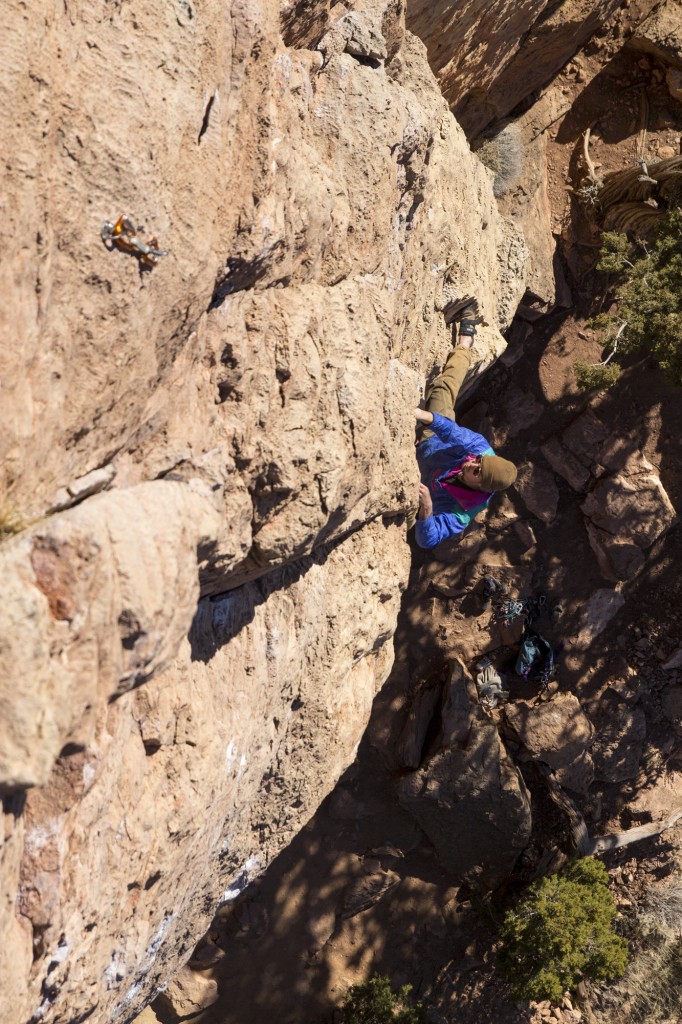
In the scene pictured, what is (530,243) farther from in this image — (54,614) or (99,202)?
(54,614)

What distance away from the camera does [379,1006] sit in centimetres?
878

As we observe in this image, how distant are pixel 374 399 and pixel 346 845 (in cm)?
710

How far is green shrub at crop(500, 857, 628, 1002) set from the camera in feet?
27.3

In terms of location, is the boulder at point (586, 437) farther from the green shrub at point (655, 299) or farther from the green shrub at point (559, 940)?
the green shrub at point (559, 940)

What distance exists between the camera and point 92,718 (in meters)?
2.50

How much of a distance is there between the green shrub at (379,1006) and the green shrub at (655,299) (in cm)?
795

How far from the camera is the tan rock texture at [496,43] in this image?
5.66 m

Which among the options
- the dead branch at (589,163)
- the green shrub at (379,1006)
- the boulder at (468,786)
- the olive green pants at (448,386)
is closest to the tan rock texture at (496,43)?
the dead branch at (589,163)

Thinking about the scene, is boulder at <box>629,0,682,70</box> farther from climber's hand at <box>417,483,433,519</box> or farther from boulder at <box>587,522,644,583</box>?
climber's hand at <box>417,483,433,519</box>

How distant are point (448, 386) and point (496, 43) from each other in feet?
10.5

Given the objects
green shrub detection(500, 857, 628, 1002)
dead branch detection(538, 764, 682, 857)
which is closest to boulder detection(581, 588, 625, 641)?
dead branch detection(538, 764, 682, 857)

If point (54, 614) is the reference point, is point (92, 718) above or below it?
below

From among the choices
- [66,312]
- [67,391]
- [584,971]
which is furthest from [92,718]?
[584,971]

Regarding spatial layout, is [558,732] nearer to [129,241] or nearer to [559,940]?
[559,940]
